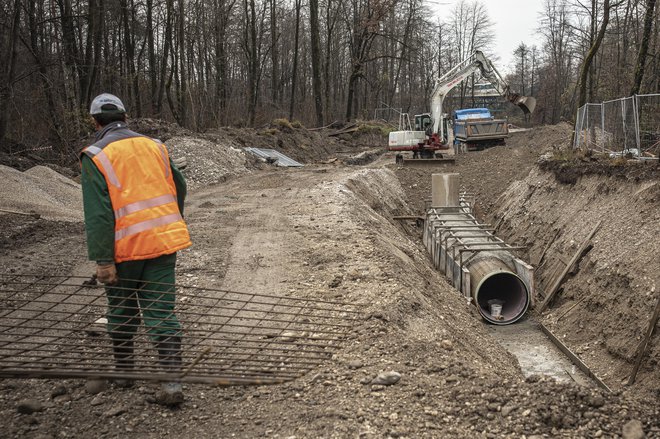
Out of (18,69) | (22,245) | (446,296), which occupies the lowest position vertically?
(446,296)

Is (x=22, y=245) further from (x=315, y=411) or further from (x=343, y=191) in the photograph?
(x=343, y=191)

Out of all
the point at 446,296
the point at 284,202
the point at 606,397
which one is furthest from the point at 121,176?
the point at 284,202

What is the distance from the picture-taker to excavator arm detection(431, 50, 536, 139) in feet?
74.6

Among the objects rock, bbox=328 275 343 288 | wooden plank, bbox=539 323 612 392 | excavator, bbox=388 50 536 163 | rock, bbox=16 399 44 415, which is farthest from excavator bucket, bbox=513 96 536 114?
rock, bbox=16 399 44 415

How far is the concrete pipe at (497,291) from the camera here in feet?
33.4

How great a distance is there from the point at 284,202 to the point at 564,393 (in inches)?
337

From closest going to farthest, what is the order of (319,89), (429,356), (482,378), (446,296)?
(482,378) → (429,356) → (446,296) → (319,89)

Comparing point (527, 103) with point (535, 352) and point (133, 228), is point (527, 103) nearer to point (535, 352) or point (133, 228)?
point (535, 352)

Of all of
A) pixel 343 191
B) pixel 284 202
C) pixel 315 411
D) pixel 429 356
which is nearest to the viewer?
pixel 315 411

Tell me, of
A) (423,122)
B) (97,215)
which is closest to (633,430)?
(97,215)

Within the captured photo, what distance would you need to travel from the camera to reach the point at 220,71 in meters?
27.5

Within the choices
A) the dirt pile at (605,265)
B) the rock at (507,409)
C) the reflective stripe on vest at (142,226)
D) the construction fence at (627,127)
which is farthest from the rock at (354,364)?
the construction fence at (627,127)

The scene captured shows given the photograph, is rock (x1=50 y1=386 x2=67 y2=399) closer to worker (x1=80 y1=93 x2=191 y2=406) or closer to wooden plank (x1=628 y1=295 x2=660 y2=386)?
worker (x1=80 y1=93 x2=191 y2=406)

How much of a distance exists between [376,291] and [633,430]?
300 centimetres
